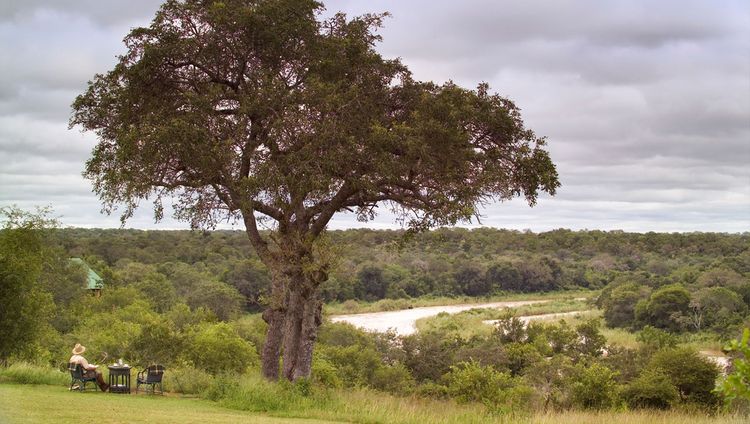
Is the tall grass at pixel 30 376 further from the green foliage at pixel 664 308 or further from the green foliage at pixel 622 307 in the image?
the green foliage at pixel 622 307

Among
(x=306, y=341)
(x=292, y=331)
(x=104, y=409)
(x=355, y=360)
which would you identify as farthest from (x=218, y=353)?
(x=104, y=409)

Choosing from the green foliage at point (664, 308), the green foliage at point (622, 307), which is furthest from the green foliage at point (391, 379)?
the green foliage at point (622, 307)

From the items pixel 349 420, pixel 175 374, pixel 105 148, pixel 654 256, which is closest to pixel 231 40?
pixel 105 148

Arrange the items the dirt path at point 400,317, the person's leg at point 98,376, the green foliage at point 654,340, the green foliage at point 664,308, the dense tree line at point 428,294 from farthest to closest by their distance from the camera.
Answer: the dirt path at point 400,317 → the green foliage at point 664,308 → the green foliage at point 654,340 → the dense tree line at point 428,294 → the person's leg at point 98,376

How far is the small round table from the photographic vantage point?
14789mm

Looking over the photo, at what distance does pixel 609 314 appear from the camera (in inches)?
2068

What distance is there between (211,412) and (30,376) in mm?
5148

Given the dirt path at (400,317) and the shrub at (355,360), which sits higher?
the shrub at (355,360)

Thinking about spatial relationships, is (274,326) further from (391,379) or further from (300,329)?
(391,379)

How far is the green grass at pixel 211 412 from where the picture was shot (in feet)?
36.6

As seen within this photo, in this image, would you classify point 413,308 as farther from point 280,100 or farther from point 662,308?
point 280,100

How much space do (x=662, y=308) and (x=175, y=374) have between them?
129 feet

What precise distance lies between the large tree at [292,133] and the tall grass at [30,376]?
150 inches

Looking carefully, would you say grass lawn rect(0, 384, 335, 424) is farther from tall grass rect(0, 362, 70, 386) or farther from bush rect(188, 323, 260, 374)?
bush rect(188, 323, 260, 374)
